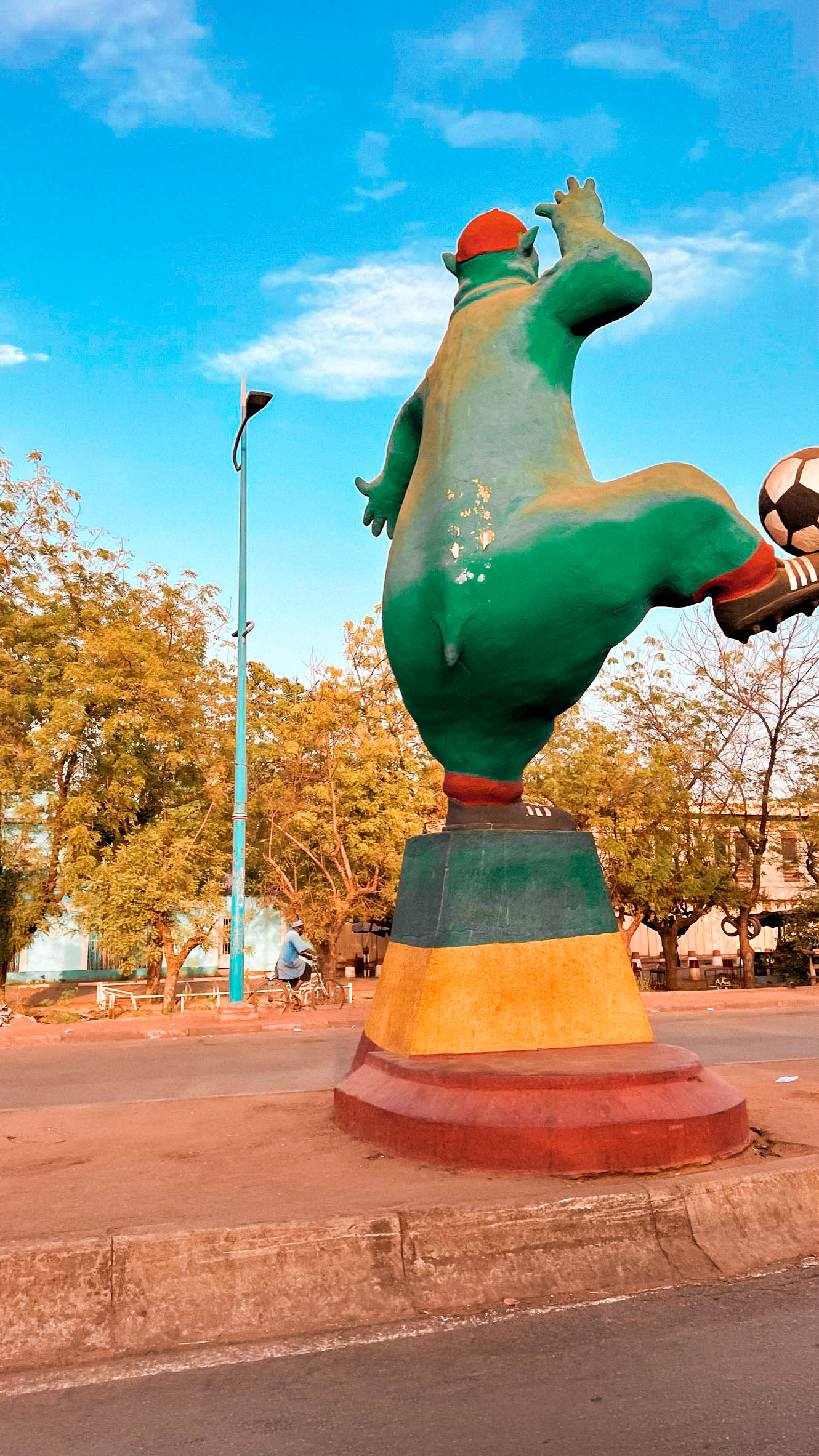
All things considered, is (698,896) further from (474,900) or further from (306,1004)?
(474,900)

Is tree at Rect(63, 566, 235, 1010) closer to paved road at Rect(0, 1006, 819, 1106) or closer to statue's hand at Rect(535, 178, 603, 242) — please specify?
paved road at Rect(0, 1006, 819, 1106)

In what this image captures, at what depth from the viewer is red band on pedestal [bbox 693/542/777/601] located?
459cm

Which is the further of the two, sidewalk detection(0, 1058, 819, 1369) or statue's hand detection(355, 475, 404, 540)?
statue's hand detection(355, 475, 404, 540)

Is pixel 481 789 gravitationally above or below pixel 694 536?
below

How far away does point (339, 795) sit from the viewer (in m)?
17.2

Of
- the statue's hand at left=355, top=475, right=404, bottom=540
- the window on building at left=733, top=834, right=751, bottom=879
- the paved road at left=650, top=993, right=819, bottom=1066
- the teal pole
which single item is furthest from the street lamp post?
the window on building at left=733, top=834, right=751, bottom=879

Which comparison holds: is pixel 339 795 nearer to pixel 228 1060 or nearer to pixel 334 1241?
pixel 228 1060

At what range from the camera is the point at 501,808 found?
5.01 metres

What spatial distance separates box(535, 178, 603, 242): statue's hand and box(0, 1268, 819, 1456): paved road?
460 cm

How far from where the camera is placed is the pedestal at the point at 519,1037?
3.67 m

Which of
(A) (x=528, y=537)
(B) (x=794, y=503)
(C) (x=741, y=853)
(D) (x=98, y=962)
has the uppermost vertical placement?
(B) (x=794, y=503)

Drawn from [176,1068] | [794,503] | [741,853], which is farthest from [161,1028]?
[741,853]

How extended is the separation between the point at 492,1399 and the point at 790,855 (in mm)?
21203

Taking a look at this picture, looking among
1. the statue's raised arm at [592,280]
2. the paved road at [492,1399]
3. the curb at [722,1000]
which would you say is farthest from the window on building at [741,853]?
the paved road at [492,1399]
